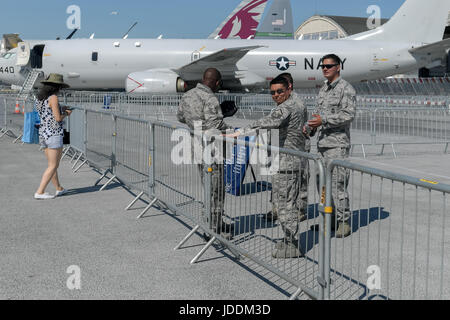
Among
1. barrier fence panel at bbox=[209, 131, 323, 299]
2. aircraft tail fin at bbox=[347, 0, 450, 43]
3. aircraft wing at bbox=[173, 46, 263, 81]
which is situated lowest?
barrier fence panel at bbox=[209, 131, 323, 299]

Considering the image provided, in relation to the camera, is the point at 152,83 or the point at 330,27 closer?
→ the point at 152,83

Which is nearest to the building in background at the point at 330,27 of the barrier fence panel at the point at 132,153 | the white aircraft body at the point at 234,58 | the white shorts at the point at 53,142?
the white aircraft body at the point at 234,58

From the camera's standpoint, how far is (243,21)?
35.8 meters

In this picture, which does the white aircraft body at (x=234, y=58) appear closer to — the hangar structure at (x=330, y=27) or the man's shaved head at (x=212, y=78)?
the man's shaved head at (x=212, y=78)

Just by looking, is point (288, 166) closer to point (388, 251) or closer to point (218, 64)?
point (388, 251)

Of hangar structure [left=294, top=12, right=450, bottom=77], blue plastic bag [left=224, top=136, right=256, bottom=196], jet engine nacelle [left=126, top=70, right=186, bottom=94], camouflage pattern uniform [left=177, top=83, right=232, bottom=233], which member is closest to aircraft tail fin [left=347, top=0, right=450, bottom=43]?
jet engine nacelle [left=126, top=70, right=186, bottom=94]

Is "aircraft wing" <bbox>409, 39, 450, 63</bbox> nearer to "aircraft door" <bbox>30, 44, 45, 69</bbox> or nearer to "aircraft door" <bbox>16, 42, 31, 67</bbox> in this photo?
"aircraft door" <bbox>30, 44, 45, 69</bbox>

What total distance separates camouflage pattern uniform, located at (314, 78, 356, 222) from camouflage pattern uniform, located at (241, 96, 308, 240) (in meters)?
0.58

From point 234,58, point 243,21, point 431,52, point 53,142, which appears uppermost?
point 243,21

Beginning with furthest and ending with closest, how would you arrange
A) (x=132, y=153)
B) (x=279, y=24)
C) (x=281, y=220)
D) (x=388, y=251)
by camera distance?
(x=279, y=24) → (x=132, y=153) → (x=281, y=220) → (x=388, y=251)

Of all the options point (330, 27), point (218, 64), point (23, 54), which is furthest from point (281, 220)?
point (330, 27)

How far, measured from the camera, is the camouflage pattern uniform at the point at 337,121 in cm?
591

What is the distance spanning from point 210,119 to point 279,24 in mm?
64786

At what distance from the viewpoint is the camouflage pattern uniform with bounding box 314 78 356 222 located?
5906 mm
